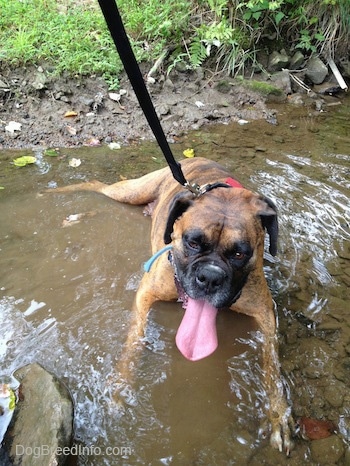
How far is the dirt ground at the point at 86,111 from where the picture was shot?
229 inches

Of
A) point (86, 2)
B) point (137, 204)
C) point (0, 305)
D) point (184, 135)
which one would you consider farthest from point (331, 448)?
point (86, 2)

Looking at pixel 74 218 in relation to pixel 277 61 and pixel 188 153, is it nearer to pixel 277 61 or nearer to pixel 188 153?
pixel 188 153

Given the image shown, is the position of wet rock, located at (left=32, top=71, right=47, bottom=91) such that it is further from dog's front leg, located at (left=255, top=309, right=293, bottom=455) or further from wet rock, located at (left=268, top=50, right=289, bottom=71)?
dog's front leg, located at (left=255, top=309, right=293, bottom=455)

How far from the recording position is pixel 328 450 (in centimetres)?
256

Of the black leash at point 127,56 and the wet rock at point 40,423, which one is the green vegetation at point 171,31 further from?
the wet rock at point 40,423

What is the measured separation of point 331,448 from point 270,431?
0.37m

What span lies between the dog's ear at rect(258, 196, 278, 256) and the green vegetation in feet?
14.4

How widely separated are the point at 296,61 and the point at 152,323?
21.7ft

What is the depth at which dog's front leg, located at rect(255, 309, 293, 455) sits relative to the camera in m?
2.60

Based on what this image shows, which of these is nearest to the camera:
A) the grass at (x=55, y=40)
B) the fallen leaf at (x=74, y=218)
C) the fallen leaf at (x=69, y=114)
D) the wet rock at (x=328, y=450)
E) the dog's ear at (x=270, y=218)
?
the wet rock at (x=328, y=450)

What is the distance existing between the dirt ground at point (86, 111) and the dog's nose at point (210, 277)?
3810mm

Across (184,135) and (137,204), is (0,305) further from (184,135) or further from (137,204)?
(184,135)

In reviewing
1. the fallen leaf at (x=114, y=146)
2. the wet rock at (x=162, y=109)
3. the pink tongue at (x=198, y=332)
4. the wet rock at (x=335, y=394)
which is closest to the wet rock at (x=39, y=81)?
the fallen leaf at (x=114, y=146)

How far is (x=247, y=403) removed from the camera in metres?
2.82
